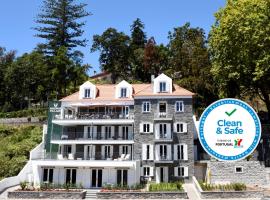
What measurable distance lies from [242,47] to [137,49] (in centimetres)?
3070

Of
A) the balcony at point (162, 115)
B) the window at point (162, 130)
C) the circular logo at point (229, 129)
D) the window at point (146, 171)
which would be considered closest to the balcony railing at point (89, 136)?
the window at point (162, 130)

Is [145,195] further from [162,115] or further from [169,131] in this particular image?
[162,115]

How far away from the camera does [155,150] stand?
38344 mm

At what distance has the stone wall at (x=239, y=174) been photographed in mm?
33062

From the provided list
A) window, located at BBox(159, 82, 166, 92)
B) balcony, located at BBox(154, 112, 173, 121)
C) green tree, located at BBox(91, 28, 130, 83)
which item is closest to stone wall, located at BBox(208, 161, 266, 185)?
balcony, located at BBox(154, 112, 173, 121)

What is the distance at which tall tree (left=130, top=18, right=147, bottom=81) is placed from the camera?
220 ft

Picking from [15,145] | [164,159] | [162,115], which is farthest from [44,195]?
[162,115]

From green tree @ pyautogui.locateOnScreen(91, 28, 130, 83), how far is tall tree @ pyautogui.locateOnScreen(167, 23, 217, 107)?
1169 centimetres

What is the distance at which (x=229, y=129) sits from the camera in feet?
25.1

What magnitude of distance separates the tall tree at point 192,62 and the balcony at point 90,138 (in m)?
16.6

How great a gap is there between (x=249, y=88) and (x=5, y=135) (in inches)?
1395

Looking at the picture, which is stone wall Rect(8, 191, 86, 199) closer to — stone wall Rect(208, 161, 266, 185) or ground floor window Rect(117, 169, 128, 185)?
ground floor window Rect(117, 169, 128, 185)

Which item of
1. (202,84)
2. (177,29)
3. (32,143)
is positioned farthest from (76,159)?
(177,29)

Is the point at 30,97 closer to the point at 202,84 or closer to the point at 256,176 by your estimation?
the point at 202,84
